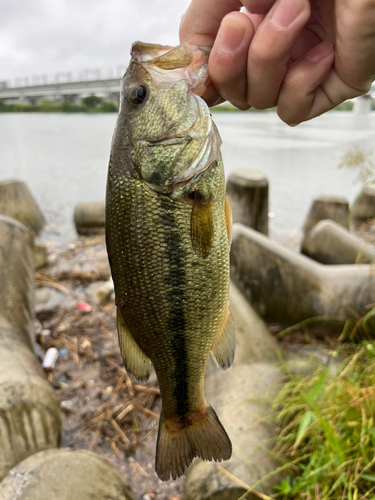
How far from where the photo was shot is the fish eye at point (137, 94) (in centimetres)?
113

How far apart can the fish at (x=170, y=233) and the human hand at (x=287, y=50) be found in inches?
5.2

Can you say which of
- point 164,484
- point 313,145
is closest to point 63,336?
point 164,484

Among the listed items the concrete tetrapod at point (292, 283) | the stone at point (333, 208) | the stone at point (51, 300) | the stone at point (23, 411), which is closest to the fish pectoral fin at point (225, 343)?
the stone at point (23, 411)

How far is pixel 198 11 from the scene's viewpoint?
124cm

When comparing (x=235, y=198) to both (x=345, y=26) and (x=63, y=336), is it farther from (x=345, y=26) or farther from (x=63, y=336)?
(x=345, y=26)

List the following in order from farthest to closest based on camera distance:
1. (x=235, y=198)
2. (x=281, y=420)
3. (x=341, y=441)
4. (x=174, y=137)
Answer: (x=235, y=198)
(x=281, y=420)
(x=341, y=441)
(x=174, y=137)

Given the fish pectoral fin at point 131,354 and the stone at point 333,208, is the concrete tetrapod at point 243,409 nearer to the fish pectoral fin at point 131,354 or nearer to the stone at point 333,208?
the fish pectoral fin at point 131,354

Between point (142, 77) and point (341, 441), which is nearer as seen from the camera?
point (142, 77)

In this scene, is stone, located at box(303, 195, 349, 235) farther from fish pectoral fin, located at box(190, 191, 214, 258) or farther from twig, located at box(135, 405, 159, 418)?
fish pectoral fin, located at box(190, 191, 214, 258)

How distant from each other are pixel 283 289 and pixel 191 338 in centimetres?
241

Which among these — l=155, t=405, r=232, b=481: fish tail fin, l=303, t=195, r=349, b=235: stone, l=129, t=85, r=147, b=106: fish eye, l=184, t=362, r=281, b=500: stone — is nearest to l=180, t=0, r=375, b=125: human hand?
l=129, t=85, r=147, b=106: fish eye

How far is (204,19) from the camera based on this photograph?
4.09ft

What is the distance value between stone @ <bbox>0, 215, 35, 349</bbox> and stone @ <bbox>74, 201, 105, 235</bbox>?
10.4ft

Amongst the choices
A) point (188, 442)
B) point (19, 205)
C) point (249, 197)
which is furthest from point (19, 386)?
point (19, 205)
